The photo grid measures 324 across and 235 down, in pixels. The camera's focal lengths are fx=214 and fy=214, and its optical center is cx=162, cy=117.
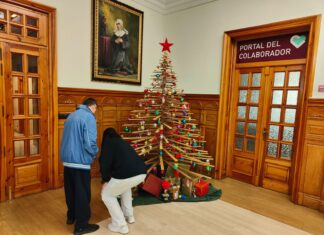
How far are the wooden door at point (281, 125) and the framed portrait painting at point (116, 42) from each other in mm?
2783

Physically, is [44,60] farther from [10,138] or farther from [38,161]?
[38,161]

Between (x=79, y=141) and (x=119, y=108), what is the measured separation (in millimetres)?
2151

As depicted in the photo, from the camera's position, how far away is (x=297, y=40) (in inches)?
144

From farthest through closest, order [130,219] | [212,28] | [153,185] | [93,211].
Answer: [212,28]
[153,185]
[93,211]
[130,219]

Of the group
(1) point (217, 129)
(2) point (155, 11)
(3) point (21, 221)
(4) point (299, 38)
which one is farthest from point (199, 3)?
(3) point (21, 221)

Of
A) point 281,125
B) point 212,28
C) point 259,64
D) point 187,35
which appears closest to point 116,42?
point 187,35

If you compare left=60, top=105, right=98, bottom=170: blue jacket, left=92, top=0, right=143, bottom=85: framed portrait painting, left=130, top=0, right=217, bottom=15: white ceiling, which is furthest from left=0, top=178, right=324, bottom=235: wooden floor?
left=130, top=0, right=217, bottom=15: white ceiling

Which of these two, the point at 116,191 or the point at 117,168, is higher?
the point at 117,168

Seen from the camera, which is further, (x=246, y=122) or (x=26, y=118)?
(x=246, y=122)

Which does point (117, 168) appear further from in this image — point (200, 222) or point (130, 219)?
point (200, 222)

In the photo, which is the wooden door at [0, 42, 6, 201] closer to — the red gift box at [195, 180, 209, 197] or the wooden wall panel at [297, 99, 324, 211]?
the red gift box at [195, 180, 209, 197]

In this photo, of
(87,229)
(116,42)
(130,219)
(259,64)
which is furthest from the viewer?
(116,42)

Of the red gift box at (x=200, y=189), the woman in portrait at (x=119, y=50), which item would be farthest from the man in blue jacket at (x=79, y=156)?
the woman in portrait at (x=119, y=50)

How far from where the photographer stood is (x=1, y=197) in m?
3.19
